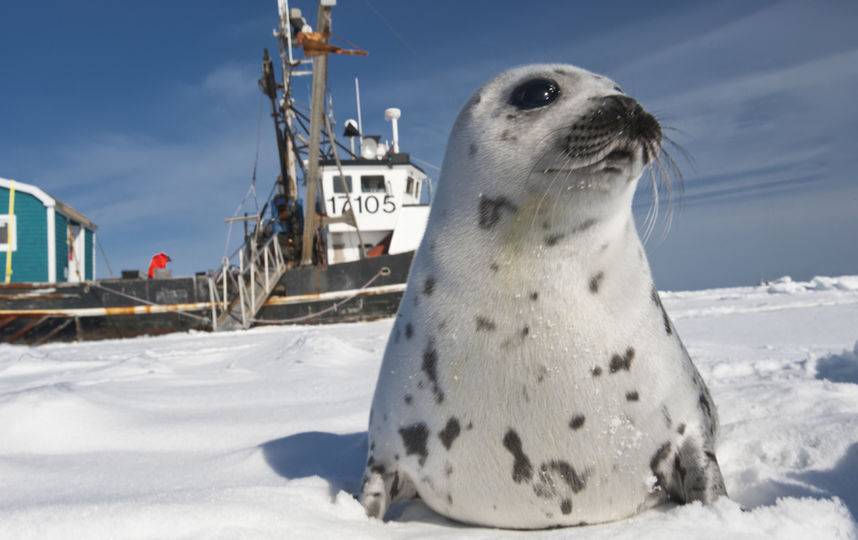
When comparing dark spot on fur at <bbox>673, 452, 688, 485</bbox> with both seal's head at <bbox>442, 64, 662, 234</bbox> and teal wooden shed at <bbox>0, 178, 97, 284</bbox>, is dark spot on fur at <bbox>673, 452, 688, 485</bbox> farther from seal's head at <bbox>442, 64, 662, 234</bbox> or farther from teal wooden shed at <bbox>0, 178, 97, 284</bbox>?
teal wooden shed at <bbox>0, 178, 97, 284</bbox>

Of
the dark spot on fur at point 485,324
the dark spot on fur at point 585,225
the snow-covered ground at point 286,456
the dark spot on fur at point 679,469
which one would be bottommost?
the snow-covered ground at point 286,456

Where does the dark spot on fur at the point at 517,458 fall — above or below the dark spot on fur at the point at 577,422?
below

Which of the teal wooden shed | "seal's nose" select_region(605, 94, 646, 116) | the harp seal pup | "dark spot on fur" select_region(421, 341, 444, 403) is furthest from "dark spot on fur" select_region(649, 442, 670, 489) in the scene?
the teal wooden shed

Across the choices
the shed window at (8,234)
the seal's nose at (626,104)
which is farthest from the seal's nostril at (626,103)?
the shed window at (8,234)

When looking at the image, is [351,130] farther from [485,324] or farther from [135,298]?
[485,324]

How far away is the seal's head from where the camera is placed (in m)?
1.56

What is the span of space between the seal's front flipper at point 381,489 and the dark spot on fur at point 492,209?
75 centimetres

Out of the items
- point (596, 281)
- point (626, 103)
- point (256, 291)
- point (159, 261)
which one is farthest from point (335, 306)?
point (626, 103)

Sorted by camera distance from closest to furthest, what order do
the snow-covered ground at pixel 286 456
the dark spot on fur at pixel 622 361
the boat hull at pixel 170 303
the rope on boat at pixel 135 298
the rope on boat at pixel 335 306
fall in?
the snow-covered ground at pixel 286 456 < the dark spot on fur at pixel 622 361 < the boat hull at pixel 170 303 < the rope on boat at pixel 135 298 < the rope on boat at pixel 335 306

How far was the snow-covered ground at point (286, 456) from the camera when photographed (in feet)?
4.90

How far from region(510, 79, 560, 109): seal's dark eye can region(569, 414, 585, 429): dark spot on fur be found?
85 centimetres

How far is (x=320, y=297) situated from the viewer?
14195 mm

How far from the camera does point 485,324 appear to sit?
5.32ft

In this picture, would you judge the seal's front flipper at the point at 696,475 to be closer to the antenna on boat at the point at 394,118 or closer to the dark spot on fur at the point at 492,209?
the dark spot on fur at the point at 492,209
